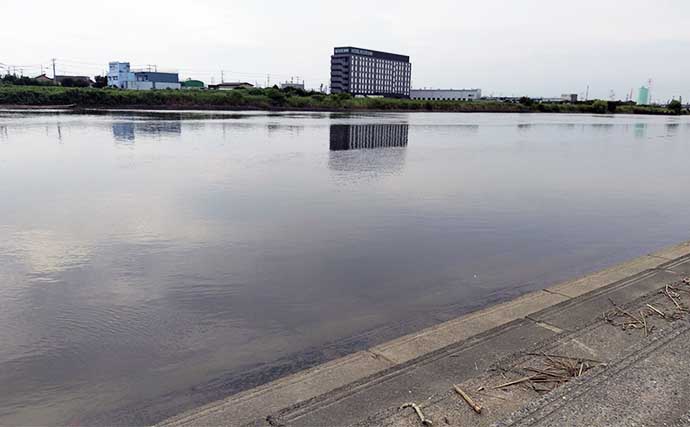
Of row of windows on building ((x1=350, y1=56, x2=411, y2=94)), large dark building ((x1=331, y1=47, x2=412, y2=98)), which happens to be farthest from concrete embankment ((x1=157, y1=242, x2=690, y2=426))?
row of windows on building ((x1=350, y1=56, x2=411, y2=94))

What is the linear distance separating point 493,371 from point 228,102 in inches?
3581

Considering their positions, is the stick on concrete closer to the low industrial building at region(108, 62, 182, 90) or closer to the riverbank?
the riverbank

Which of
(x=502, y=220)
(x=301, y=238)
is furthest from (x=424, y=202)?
(x=301, y=238)

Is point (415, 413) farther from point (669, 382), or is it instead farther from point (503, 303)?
point (503, 303)

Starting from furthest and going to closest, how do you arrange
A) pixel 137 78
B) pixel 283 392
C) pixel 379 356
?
pixel 137 78 → pixel 379 356 → pixel 283 392

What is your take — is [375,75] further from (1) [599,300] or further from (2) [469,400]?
(2) [469,400]

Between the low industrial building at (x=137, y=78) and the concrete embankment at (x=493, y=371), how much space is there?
456ft

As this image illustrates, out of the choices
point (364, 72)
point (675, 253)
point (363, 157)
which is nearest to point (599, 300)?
point (675, 253)

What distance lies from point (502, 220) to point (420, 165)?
1003cm

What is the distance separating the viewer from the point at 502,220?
13312 millimetres

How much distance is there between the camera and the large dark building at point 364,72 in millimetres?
176375

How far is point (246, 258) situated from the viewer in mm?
9750

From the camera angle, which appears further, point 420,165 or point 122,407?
point 420,165

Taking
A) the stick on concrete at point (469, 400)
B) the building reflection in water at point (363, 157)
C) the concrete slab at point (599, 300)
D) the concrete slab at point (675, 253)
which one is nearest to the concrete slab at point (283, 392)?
the stick on concrete at point (469, 400)
